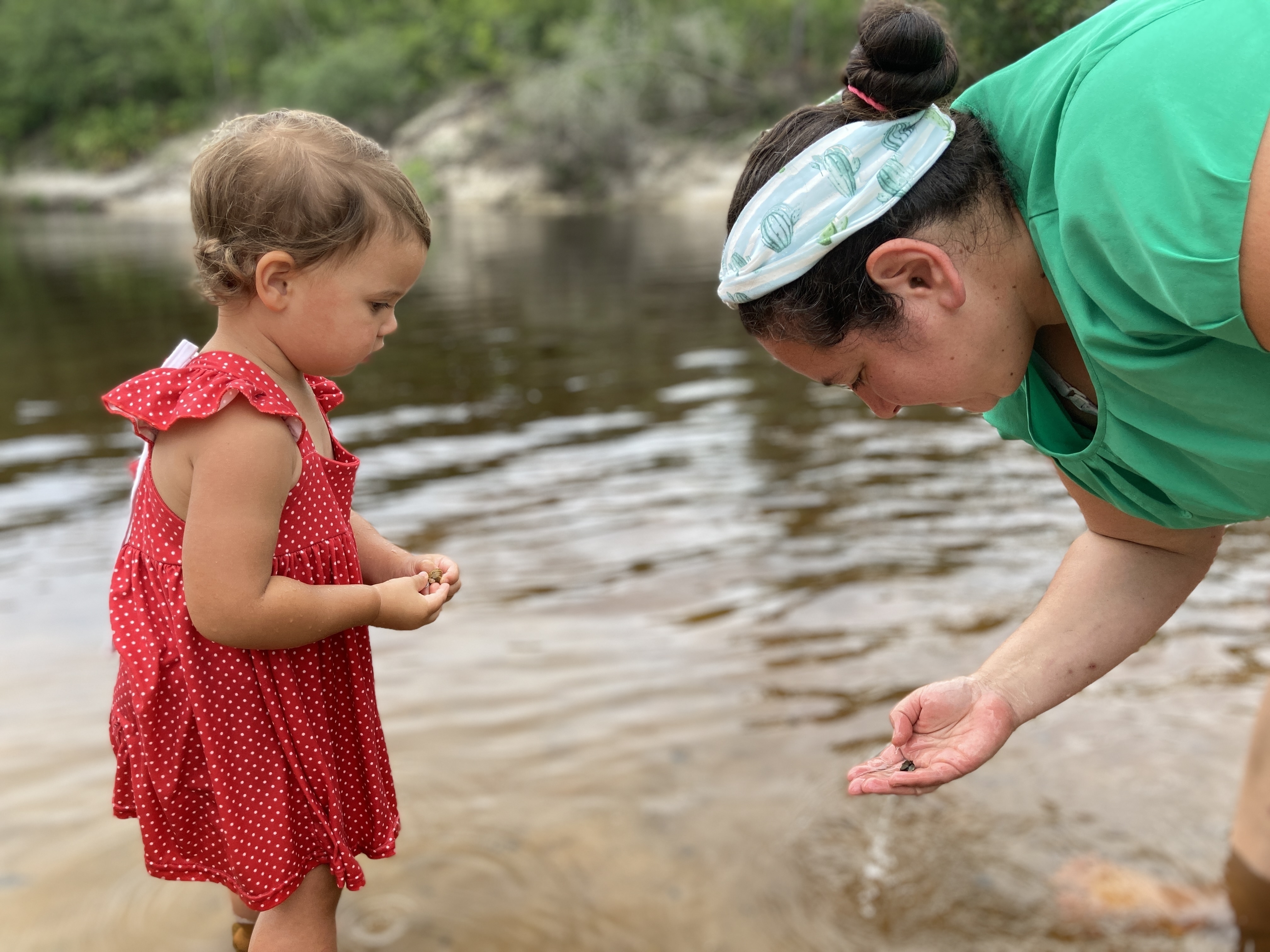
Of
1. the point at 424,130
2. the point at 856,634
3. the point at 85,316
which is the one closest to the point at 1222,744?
the point at 856,634

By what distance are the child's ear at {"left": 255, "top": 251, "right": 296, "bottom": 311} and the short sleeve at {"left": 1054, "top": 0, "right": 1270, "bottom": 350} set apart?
1.09 m

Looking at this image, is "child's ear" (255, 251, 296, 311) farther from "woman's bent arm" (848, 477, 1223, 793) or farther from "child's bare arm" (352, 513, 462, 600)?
"woman's bent arm" (848, 477, 1223, 793)

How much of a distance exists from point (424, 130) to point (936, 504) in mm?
32247

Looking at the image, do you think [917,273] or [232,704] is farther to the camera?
[232,704]

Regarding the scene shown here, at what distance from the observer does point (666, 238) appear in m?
18.8

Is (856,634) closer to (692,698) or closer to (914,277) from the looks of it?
(692,698)

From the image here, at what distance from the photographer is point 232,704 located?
1782mm

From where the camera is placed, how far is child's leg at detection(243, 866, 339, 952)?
188 centimetres

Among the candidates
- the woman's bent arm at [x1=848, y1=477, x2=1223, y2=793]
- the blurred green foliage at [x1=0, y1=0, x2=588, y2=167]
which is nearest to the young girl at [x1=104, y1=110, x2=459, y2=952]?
the woman's bent arm at [x1=848, y1=477, x2=1223, y2=793]

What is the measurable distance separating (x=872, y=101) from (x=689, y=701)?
2021mm

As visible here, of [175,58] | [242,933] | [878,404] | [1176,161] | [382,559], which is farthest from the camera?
[175,58]

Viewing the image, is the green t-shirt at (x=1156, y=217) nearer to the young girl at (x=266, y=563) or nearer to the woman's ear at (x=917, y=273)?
the woman's ear at (x=917, y=273)

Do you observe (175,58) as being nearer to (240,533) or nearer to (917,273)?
(240,533)

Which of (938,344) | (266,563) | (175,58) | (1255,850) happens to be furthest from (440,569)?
(175,58)
